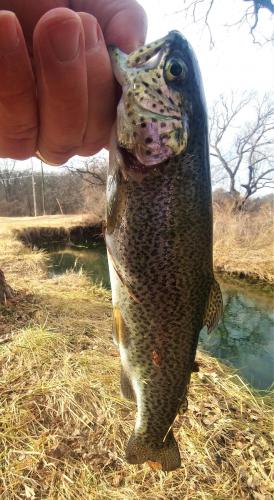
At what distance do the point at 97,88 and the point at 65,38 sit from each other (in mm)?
224

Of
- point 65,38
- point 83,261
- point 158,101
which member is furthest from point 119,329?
point 83,261

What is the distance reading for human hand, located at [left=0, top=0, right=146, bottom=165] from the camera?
3.15 ft

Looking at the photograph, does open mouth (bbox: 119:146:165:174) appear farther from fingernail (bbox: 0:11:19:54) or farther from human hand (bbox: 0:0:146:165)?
fingernail (bbox: 0:11:19:54)

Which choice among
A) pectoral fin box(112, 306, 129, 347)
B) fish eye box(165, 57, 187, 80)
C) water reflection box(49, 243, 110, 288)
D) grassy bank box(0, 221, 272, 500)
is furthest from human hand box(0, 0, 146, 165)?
water reflection box(49, 243, 110, 288)

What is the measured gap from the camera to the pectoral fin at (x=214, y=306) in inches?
67.6

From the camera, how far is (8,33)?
36.4 inches

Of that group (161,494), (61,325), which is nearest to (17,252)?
(61,325)

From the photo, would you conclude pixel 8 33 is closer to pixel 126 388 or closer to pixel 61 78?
pixel 61 78

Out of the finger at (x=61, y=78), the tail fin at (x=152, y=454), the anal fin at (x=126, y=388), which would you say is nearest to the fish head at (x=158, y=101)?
the finger at (x=61, y=78)

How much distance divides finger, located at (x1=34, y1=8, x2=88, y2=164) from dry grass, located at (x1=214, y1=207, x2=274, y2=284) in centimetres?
1385

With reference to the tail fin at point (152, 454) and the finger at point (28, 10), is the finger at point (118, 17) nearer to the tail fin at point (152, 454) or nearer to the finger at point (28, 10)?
the finger at point (28, 10)

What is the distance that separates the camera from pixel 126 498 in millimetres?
3516

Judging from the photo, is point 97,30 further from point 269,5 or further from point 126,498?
point 269,5

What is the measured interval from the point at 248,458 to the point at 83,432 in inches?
72.8
